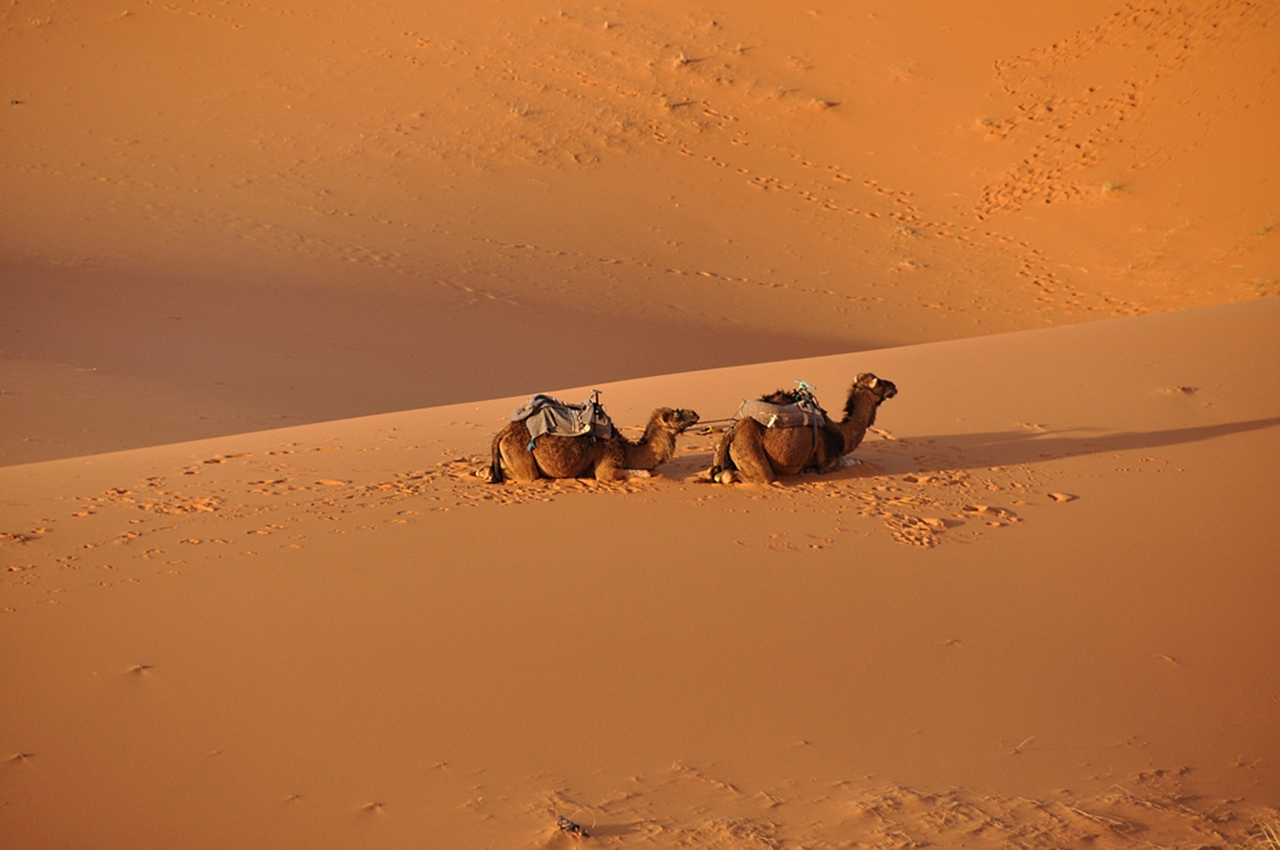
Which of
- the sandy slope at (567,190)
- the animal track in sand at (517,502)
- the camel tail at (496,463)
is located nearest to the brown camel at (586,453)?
the camel tail at (496,463)

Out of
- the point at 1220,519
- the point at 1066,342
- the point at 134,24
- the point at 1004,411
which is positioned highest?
the point at 134,24

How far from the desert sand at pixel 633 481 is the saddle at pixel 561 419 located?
406 mm

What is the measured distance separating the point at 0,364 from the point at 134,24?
57.9 feet

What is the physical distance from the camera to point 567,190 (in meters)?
22.2

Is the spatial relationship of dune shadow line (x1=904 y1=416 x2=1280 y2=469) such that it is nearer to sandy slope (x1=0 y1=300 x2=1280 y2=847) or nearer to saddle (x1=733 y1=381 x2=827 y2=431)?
sandy slope (x1=0 y1=300 x2=1280 y2=847)

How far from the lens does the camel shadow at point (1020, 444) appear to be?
780 centimetres

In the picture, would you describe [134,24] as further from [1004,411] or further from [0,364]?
[1004,411]

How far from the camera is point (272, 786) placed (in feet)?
12.8

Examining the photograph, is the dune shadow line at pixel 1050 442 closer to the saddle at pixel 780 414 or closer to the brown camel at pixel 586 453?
the saddle at pixel 780 414

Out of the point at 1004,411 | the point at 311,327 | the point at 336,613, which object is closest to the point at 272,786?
the point at 336,613

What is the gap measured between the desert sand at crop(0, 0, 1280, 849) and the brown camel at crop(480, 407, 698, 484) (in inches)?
6.9

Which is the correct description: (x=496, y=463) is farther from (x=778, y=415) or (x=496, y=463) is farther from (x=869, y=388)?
(x=869, y=388)

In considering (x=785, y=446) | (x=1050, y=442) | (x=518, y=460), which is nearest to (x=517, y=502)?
(x=518, y=460)

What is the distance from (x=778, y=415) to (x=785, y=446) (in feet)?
0.72
